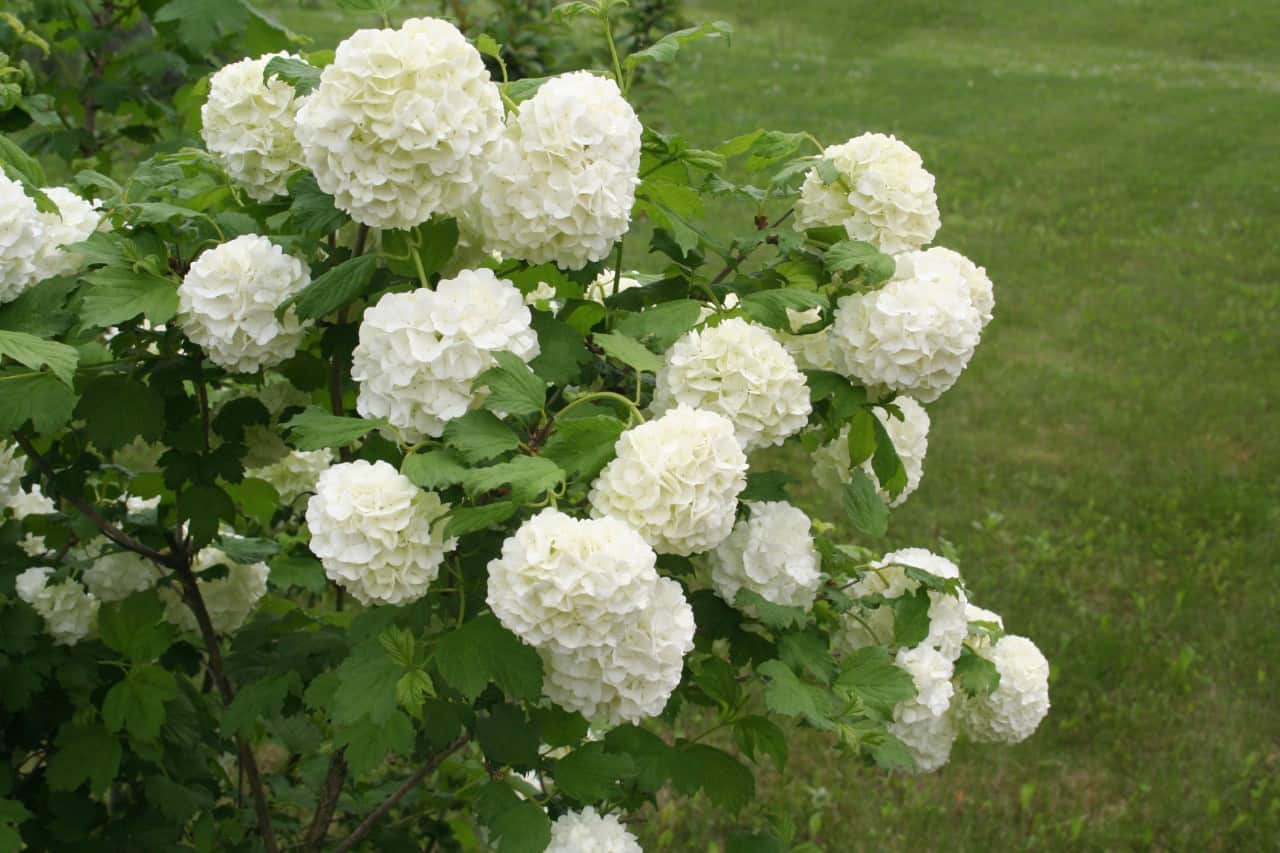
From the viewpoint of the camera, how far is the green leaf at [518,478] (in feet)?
5.30

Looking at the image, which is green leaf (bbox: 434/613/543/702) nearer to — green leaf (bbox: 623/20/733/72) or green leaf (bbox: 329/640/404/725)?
green leaf (bbox: 329/640/404/725)

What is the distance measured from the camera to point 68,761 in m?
2.55

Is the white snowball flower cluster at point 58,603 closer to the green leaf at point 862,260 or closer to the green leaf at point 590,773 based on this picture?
the green leaf at point 590,773

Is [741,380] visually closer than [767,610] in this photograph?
Yes

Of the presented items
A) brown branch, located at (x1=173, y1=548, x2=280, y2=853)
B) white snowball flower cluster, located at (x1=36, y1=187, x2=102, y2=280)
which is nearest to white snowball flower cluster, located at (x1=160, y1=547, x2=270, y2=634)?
brown branch, located at (x1=173, y1=548, x2=280, y2=853)

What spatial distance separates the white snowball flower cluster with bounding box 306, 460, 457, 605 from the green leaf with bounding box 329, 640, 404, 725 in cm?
16

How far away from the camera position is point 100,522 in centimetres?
245

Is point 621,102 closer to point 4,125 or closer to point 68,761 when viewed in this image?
point 68,761

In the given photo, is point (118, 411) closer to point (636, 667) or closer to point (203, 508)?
point (203, 508)

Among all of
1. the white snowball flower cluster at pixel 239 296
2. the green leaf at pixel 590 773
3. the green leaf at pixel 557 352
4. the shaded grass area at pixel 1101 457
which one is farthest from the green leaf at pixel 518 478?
the shaded grass area at pixel 1101 457

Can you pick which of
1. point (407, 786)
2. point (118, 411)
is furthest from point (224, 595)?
point (118, 411)

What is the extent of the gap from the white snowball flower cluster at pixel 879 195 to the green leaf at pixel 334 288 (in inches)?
31.6

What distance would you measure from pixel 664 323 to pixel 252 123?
0.71m

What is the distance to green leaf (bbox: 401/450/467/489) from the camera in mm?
1676
